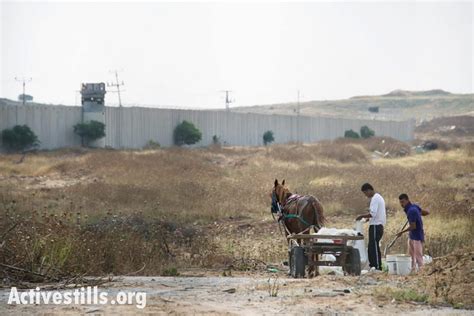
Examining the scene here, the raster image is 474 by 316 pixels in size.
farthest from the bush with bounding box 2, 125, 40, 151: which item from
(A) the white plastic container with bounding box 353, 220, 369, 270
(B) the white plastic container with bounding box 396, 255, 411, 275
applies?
(B) the white plastic container with bounding box 396, 255, 411, 275

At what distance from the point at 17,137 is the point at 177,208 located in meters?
34.7

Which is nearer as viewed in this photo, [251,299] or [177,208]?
[251,299]

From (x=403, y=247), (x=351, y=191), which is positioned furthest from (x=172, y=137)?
(x=403, y=247)

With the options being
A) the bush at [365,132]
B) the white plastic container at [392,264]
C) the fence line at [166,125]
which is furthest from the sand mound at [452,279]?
the bush at [365,132]

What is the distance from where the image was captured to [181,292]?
12.8 meters

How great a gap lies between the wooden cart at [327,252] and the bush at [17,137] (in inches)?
1868

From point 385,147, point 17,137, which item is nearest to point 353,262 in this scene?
point 17,137

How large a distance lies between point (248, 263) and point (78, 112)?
54199 millimetres

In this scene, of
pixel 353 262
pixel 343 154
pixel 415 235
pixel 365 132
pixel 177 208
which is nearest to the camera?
pixel 353 262

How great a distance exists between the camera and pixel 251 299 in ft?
39.4

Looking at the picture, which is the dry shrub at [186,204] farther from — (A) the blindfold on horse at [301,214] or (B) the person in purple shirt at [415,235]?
(B) the person in purple shirt at [415,235]

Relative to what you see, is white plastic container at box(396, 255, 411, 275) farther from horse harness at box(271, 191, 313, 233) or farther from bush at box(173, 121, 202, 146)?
bush at box(173, 121, 202, 146)

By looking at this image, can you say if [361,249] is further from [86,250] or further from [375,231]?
[86,250]

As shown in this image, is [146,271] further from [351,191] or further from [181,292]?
[351,191]
